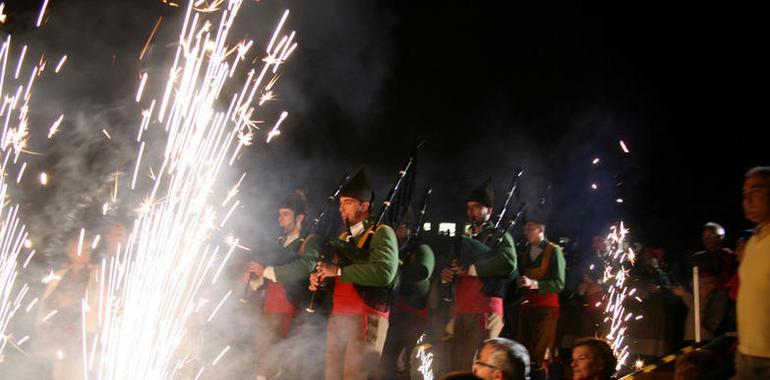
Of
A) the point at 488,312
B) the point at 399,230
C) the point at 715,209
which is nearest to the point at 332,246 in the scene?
the point at 488,312

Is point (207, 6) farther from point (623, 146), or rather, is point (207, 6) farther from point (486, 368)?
point (623, 146)

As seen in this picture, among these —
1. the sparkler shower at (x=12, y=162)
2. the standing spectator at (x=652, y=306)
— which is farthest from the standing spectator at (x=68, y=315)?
the standing spectator at (x=652, y=306)

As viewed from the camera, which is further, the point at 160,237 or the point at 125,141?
the point at 125,141

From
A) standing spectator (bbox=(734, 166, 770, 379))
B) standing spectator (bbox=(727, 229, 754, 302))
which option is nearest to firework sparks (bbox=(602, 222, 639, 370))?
standing spectator (bbox=(727, 229, 754, 302))

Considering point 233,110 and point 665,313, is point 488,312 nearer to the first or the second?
point 233,110

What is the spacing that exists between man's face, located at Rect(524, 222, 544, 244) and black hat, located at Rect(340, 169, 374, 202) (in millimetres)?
2686

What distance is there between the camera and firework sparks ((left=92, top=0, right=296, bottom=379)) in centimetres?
479

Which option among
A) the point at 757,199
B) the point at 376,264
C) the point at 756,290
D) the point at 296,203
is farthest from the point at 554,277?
the point at 756,290

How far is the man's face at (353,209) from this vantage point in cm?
596

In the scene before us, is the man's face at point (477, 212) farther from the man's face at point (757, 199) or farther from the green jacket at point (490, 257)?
the man's face at point (757, 199)

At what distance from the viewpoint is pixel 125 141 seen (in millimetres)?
6508

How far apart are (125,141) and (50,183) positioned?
75cm

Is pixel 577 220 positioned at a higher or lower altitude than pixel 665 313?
higher

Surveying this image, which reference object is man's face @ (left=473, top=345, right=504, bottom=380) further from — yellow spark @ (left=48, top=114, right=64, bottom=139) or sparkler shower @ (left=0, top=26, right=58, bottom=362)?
yellow spark @ (left=48, top=114, right=64, bottom=139)
